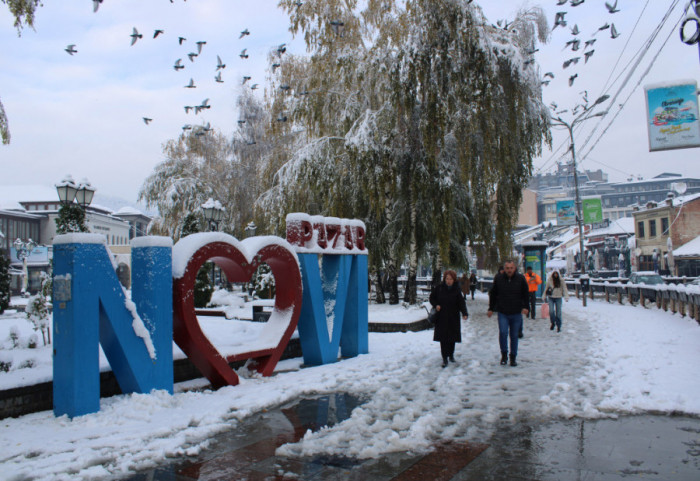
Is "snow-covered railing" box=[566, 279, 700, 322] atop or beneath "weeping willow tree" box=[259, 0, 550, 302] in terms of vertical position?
beneath

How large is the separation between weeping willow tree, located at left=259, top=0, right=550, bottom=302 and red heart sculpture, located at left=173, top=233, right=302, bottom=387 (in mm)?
7793

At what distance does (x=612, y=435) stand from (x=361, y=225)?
6.11 metres

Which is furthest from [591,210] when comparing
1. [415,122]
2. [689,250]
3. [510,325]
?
[510,325]

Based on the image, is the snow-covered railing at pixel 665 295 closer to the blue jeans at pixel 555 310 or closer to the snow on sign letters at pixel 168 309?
the blue jeans at pixel 555 310

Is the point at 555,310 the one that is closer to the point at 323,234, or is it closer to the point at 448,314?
the point at 448,314

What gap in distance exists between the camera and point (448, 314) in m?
8.72

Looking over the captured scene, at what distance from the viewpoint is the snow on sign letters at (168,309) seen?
550cm

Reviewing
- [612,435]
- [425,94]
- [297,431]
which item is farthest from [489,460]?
[425,94]

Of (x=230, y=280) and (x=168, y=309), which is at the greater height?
(x=230, y=280)

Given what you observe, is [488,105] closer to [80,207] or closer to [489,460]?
[80,207]

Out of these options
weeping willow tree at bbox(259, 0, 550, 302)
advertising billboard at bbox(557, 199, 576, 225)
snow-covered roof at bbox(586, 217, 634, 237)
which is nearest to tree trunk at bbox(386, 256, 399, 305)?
weeping willow tree at bbox(259, 0, 550, 302)

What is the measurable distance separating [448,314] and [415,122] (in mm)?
8364

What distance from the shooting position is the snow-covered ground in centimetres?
456

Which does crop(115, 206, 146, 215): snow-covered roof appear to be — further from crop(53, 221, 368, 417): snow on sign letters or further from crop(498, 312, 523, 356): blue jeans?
crop(498, 312, 523, 356): blue jeans
